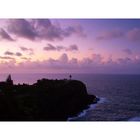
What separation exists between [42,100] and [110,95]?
0.81m

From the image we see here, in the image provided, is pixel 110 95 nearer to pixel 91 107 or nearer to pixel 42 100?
pixel 91 107

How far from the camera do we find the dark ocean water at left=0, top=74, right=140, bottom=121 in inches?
243

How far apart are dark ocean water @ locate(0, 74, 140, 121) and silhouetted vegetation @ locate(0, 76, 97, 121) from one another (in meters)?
0.06

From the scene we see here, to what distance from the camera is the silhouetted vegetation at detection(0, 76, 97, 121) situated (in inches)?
244

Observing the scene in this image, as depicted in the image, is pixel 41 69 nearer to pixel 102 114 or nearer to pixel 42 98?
pixel 42 98

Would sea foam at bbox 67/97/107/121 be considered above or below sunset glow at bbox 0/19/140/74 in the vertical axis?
below

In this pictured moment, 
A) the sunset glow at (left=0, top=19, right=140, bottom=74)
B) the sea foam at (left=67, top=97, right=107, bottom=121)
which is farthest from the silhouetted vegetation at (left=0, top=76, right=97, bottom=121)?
the sunset glow at (left=0, top=19, right=140, bottom=74)

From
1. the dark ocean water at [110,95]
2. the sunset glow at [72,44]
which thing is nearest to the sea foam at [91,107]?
the dark ocean water at [110,95]

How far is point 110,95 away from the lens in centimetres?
623

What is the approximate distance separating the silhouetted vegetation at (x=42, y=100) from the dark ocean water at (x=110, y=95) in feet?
0.21

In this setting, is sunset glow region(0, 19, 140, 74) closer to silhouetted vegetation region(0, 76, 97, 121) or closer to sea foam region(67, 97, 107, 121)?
silhouetted vegetation region(0, 76, 97, 121)
